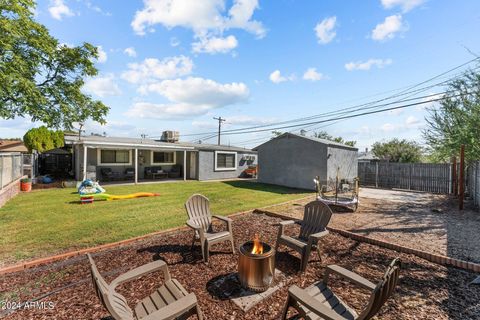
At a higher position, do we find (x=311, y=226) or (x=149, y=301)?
(x=311, y=226)

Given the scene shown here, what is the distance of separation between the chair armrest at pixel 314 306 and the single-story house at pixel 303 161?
36.8ft

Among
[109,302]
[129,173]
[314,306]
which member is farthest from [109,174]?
[314,306]

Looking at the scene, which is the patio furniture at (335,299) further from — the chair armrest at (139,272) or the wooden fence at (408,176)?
the wooden fence at (408,176)

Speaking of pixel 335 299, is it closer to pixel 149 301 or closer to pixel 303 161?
pixel 149 301

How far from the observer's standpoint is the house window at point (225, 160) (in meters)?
18.6

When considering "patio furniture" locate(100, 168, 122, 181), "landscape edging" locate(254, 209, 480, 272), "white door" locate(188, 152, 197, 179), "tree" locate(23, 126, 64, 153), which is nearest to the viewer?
"landscape edging" locate(254, 209, 480, 272)

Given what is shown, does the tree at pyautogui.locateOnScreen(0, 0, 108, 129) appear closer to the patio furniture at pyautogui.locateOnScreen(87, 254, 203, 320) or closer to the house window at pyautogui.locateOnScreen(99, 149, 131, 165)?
the house window at pyautogui.locateOnScreen(99, 149, 131, 165)

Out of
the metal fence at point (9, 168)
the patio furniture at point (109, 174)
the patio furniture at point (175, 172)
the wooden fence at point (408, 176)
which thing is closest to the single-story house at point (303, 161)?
the wooden fence at point (408, 176)

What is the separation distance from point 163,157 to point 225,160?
5.08 meters

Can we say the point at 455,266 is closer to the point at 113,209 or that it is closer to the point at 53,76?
the point at 113,209

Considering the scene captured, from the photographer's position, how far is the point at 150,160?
17.4 metres

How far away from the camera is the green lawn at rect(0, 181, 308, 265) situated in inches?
191

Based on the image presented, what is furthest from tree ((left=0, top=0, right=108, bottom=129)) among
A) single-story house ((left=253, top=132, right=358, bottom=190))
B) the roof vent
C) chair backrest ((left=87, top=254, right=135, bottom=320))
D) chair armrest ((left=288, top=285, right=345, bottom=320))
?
single-story house ((left=253, top=132, right=358, bottom=190))

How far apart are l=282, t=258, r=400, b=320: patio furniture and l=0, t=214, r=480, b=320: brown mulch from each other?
1.68 feet
